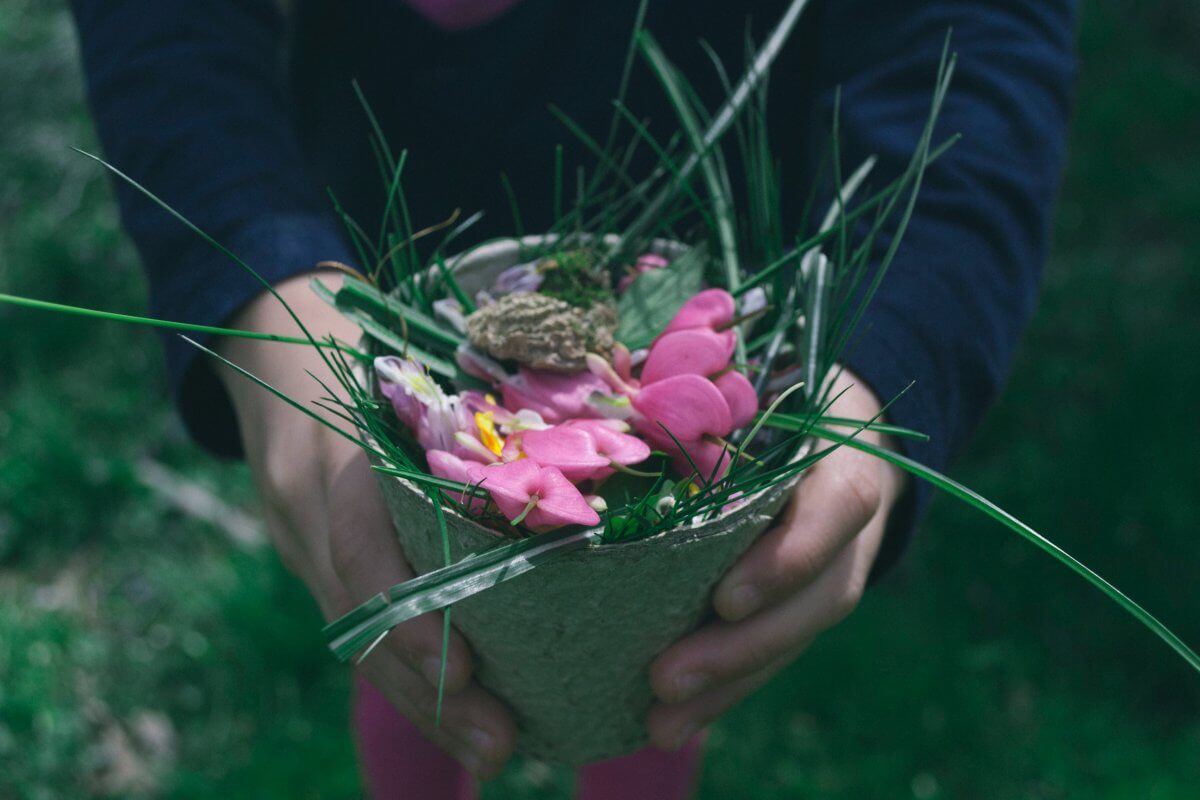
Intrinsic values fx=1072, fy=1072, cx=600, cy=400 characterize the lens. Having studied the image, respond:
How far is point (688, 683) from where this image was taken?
541 mm

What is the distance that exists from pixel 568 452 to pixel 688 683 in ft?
0.57

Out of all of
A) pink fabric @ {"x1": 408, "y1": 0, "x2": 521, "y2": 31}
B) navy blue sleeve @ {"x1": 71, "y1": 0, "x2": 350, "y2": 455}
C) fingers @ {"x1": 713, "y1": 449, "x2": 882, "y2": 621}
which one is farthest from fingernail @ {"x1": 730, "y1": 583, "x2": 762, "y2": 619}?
pink fabric @ {"x1": 408, "y1": 0, "x2": 521, "y2": 31}

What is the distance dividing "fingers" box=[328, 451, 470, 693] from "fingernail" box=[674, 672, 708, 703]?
11 cm

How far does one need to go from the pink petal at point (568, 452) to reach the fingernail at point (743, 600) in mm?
116

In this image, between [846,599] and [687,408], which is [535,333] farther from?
[846,599]

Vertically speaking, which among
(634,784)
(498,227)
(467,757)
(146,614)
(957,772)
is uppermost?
(498,227)

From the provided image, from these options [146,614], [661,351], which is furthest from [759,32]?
[146,614]

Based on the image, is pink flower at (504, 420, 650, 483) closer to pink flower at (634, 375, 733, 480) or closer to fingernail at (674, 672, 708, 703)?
pink flower at (634, 375, 733, 480)

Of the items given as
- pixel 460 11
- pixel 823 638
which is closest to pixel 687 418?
pixel 460 11

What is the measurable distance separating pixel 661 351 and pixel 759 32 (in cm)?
39

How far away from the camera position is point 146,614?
48.0 inches

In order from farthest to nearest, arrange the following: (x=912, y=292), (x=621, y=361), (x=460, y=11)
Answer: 1. (x=460, y=11)
2. (x=912, y=292)
3. (x=621, y=361)

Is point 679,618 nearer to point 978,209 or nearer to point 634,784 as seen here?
point 978,209

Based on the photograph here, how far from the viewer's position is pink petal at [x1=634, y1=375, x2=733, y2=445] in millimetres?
453
